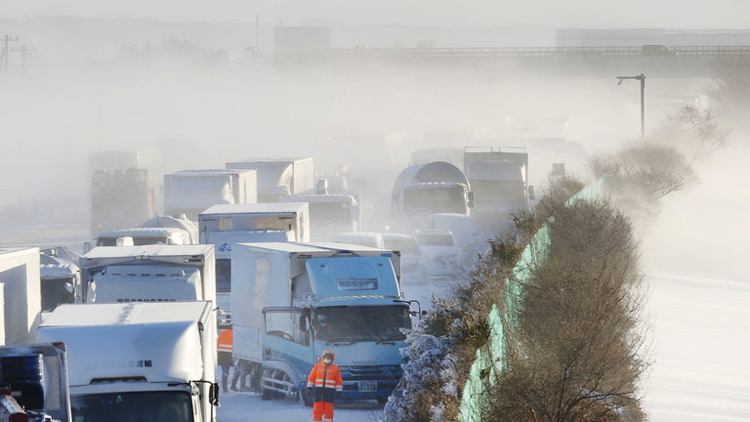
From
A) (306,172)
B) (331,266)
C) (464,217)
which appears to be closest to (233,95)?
(306,172)

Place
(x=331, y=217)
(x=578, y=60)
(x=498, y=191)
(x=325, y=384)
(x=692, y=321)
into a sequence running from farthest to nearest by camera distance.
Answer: (x=578, y=60)
(x=498, y=191)
(x=331, y=217)
(x=692, y=321)
(x=325, y=384)

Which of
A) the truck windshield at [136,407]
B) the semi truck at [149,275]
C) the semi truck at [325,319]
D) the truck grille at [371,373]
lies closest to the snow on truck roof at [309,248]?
the semi truck at [325,319]

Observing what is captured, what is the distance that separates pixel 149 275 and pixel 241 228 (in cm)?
721

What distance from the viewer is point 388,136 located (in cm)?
9250

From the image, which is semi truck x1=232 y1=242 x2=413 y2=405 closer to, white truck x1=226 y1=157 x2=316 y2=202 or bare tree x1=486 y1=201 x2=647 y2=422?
bare tree x1=486 y1=201 x2=647 y2=422

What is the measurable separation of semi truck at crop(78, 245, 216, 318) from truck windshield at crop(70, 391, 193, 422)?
6.93 meters

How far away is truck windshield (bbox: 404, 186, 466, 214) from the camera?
46844 millimetres

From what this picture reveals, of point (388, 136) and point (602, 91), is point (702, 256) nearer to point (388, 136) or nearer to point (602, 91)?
point (388, 136)

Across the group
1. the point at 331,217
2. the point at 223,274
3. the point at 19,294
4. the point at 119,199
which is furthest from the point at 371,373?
the point at 119,199

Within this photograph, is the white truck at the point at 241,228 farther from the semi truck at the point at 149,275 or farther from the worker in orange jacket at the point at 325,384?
the worker in orange jacket at the point at 325,384

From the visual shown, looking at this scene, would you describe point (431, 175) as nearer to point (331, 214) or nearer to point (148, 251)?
point (331, 214)

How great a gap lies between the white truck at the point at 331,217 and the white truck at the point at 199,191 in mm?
2279

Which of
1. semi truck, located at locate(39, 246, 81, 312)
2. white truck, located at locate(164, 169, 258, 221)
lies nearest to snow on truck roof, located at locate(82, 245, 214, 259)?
semi truck, located at locate(39, 246, 81, 312)

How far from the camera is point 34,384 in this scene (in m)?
11.4
